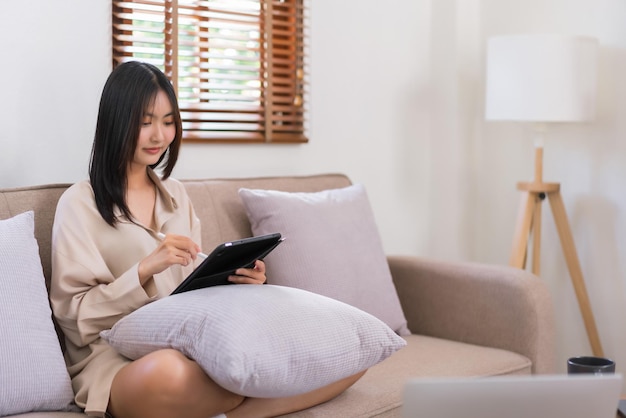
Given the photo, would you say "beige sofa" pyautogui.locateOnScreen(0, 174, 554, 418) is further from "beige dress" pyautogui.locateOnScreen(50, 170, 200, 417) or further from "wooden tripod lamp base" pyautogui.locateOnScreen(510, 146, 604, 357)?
"wooden tripod lamp base" pyautogui.locateOnScreen(510, 146, 604, 357)

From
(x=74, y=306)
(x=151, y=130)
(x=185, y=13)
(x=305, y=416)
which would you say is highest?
(x=185, y=13)

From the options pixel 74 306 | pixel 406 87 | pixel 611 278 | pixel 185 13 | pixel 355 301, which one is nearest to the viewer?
pixel 74 306

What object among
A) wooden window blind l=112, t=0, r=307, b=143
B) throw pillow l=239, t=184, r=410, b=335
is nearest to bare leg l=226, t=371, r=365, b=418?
throw pillow l=239, t=184, r=410, b=335

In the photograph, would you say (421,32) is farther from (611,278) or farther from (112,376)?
(112,376)

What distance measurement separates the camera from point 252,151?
3182 mm

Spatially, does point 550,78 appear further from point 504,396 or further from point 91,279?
point 504,396

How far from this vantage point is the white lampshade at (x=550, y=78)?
3.18 m

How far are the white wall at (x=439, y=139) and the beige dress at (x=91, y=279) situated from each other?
1.66 feet

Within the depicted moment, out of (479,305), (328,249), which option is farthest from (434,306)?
(328,249)

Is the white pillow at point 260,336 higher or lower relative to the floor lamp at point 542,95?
lower

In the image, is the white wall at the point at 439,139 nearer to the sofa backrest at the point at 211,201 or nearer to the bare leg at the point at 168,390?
the sofa backrest at the point at 211,201

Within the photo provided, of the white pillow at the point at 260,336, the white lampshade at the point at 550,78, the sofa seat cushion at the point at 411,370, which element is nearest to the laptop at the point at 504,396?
the white pillow at the point at 260,336

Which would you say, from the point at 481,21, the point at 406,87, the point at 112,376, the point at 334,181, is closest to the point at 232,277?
the point at 112,376

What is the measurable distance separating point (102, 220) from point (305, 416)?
68cm
